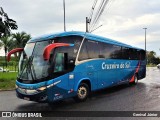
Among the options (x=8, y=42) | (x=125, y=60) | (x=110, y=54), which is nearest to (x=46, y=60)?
(x=110, y=54)

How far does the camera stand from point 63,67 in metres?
11.2

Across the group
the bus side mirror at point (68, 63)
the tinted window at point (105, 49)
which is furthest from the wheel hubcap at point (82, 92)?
the tinted window at point (105, 49)

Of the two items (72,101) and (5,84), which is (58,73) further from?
(5,84)

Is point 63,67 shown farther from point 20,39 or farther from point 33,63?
point 20,39

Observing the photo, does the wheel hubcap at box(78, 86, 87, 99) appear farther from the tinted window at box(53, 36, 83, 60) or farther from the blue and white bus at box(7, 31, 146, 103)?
the tinted window at box(53, 36, 83, 60)

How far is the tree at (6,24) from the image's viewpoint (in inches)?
779

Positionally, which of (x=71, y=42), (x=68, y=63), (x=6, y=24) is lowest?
(x=68, y=63)

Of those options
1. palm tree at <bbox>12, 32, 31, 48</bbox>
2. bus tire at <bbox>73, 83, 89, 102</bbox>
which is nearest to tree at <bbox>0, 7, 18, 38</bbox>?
bus tire at <bbox>73, 83, 89, 102</bbox>

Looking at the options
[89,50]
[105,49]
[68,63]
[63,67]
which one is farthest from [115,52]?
[63,67]

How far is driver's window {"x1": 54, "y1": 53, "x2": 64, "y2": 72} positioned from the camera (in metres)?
10.8

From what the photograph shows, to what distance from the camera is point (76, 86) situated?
39.1ft

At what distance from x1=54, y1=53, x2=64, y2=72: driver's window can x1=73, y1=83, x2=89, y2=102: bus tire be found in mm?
1663

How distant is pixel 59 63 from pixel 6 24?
10.7 meters

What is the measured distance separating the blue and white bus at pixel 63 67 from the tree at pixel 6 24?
7910mm
